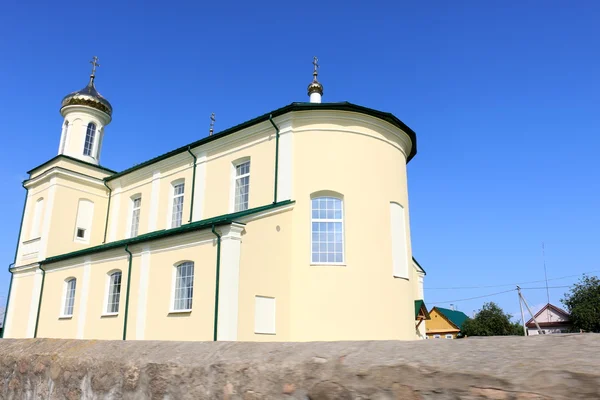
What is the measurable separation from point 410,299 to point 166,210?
10.4 m

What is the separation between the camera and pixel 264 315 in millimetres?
12812

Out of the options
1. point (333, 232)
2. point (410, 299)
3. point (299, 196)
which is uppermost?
point (299, 196)

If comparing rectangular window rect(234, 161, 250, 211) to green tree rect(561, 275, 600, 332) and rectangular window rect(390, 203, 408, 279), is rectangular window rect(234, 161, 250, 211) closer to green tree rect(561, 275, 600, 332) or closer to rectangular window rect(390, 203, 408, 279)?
rectangular window rect(390, 203, 408, 279)

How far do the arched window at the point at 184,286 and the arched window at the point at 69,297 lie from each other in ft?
22.0

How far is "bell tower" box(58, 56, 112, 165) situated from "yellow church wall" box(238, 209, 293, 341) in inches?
578

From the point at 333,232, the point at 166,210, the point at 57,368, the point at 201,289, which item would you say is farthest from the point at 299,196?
the point at 57,368

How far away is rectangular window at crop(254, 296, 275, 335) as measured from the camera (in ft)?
41.3

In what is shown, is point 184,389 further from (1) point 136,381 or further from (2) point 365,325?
(2) point 365,325

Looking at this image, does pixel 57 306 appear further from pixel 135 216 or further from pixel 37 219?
pixel 37 219

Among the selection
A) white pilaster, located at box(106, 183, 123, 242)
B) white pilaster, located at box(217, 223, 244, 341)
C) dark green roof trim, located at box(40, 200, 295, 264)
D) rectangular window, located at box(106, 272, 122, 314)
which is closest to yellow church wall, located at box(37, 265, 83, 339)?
dark green roof trim, located at box(40, 200, 295, 264)

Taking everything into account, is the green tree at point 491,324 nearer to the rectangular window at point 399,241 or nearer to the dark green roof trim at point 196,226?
the rectangular window at point 399,241

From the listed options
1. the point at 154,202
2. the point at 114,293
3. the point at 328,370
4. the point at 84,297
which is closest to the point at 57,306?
the point at 84,297

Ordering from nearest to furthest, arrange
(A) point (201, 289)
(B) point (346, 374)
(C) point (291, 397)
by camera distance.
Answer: (B) point (346, 374), (C) point (291, 397), (A) point (201, 289)

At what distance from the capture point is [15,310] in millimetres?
20875
